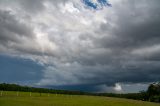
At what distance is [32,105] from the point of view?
61531 millimetres

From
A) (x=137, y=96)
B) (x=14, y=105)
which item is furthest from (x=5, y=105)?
(x=137, y=96)

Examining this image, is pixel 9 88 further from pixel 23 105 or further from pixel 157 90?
pixel 23 105

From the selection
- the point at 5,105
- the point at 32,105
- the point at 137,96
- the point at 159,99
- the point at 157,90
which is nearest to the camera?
the point at 5,105

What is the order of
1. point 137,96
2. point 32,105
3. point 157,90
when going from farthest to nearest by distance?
point 137,96 → point 157,90 → point 32,105

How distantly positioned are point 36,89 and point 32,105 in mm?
138066

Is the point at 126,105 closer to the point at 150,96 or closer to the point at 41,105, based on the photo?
the point at 41,105

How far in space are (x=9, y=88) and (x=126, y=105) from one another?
117m

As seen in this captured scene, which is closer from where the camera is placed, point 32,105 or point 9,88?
point 32,105

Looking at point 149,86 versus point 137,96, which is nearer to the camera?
point 149,86

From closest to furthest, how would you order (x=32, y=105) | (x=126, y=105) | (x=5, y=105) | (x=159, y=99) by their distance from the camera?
(x=5, y=105), (x=32, y=105), (x=126, y=105), (x=159, y=99)

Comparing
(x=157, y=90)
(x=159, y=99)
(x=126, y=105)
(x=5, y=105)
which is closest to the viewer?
(x=5, y=105)

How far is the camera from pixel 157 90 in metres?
176

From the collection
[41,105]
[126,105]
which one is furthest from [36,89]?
[41,105]

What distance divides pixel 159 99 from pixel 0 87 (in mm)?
91727
